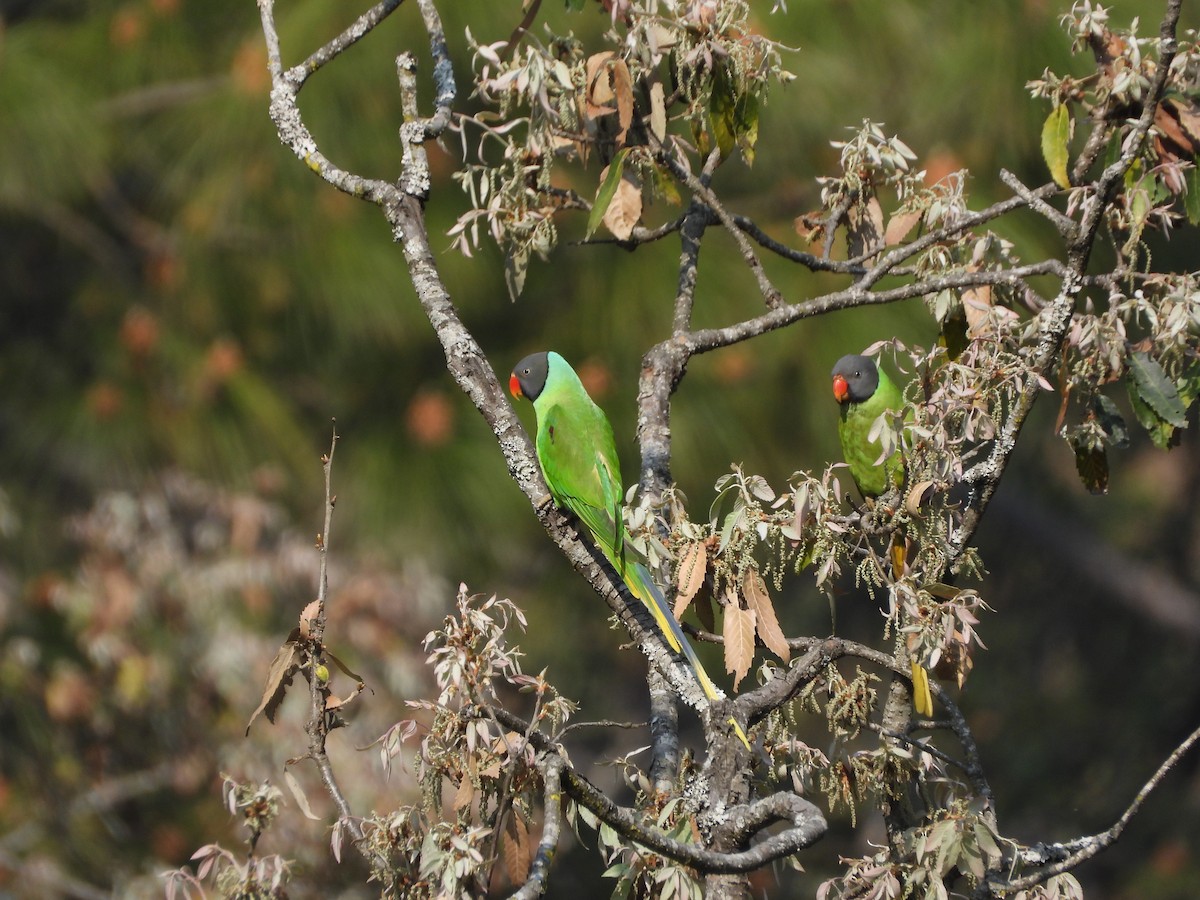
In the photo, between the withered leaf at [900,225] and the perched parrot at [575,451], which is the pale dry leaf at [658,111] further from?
the perched parrot at [575,451]

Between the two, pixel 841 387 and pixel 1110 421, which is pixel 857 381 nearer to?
pixel 841 387

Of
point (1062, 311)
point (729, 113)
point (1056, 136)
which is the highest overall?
point (729, 113)

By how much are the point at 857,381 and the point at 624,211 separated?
0.86 m

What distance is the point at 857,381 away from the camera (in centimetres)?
221

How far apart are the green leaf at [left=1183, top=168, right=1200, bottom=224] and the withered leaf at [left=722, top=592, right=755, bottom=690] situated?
2.32 feet

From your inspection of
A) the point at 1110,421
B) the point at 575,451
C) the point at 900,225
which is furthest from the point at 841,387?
the point at 1110,421

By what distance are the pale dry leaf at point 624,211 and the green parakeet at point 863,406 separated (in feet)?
2.57

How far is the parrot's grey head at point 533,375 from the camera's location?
87.4 inches

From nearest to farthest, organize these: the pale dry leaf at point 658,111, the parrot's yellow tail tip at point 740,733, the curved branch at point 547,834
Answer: the curved branch at point 547,834 < the parrot's yellow tail tip at point 740,733 < the pale dry leaf at point 658,111

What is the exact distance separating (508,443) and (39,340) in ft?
10.7

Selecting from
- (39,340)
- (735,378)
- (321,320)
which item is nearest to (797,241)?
(735,378)

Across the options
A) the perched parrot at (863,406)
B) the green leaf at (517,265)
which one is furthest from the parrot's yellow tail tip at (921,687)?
the perched parrot at (863,406)

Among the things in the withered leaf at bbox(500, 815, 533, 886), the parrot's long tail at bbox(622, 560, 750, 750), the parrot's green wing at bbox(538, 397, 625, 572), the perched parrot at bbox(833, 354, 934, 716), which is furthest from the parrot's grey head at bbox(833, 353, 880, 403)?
the withered leaf at bbox(500, 815, 533, 886)

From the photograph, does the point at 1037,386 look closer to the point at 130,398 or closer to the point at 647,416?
the point at 647,416
